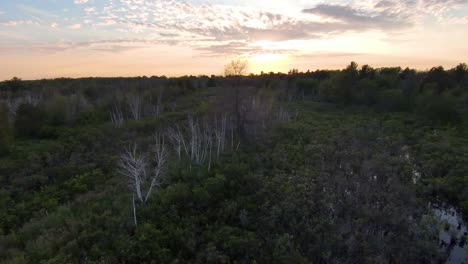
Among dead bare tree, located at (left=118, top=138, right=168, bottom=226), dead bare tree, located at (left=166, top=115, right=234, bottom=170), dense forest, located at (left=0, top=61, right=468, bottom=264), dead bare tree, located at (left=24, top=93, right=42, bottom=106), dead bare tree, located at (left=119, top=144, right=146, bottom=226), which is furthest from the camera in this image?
dead bare tree, located at (left=24, top=93, right=42, bottom=106)

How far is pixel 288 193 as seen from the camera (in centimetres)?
1630

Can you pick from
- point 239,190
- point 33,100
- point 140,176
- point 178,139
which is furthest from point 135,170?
point 33,100

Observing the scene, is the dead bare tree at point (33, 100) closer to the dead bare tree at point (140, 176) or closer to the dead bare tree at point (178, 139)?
the dead bare tree at point (178, 139)

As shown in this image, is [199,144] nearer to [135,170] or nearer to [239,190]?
[239,190]

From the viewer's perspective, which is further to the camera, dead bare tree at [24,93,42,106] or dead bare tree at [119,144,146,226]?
dead bare tree at [24,93,42,106]

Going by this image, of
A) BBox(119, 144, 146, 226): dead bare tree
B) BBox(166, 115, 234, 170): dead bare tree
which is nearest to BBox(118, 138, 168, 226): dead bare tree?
BBox(119, 144, 146, 226): dead bare tree

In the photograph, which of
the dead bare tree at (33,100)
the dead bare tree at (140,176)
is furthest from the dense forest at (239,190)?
the dead bare tree at (33,100)

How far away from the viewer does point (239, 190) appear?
55.2 ft

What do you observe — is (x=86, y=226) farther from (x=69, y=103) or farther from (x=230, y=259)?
(x=69, y=103)

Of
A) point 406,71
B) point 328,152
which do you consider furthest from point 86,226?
point 406,71

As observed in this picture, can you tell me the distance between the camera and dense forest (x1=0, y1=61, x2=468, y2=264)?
11508 millimetres

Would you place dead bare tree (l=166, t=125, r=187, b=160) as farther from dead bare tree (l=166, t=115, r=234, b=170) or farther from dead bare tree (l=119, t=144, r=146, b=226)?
dead bare tree (l=119, t=144, r=146, b=226)

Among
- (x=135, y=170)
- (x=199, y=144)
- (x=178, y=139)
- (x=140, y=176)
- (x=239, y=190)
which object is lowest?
(x=239, y=190)

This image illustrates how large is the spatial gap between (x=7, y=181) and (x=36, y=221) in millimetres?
8882
